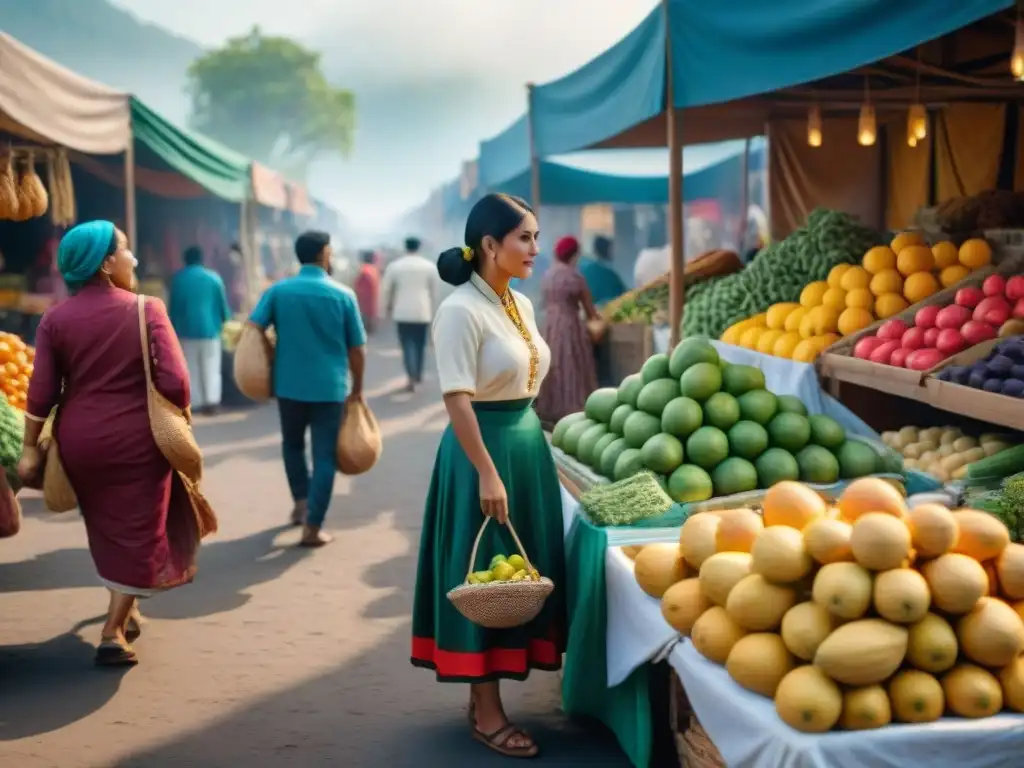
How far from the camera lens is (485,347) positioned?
3979 mm

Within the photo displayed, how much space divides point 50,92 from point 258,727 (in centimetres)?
566

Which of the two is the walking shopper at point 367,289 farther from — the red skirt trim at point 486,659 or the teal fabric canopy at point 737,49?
the red skirt trim at point 486,659

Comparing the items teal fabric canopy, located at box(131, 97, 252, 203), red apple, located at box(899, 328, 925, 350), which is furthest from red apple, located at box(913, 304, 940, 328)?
teal fabric canopy, located at box(131, 97, 252, 203)

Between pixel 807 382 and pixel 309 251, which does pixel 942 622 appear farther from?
pixel 309 251

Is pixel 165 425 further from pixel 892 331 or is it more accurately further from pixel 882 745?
pixel 892 331

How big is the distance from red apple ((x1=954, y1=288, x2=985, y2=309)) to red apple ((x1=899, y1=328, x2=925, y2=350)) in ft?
1.01

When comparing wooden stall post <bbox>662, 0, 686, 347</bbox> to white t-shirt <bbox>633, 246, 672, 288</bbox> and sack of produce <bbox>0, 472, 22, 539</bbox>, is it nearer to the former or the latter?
sack of produce <bbox>0, 472, 22, 539</bbox>

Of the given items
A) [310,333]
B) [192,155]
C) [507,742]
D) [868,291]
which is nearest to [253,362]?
[310,333]

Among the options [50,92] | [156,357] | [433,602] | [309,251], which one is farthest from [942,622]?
[50,92]

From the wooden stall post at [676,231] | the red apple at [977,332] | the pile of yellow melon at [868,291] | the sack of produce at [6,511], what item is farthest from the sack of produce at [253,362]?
the red apple at [977,332]

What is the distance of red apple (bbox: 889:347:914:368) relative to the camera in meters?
5.82

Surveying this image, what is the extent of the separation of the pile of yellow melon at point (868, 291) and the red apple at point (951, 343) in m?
0.91

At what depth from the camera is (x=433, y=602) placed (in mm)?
4277

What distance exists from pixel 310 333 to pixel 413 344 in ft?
27.7
